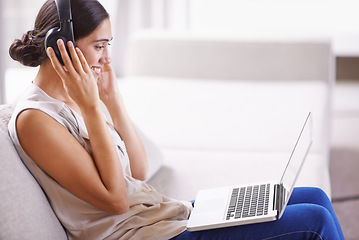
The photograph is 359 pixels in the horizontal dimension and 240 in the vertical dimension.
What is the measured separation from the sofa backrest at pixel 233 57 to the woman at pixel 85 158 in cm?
208

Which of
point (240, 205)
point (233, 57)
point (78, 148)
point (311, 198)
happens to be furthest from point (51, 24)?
point (233, 57)

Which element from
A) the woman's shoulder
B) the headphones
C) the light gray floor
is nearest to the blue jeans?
the woman's shoulder

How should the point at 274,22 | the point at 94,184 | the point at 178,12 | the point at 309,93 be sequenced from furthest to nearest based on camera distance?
the point at 274,22, the point at 178,12, the point at 309,93, the point at 94,184

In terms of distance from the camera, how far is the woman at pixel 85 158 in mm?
1142

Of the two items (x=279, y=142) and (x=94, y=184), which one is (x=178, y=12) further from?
(x=94, y=184)

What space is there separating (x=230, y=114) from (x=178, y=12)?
2779mm

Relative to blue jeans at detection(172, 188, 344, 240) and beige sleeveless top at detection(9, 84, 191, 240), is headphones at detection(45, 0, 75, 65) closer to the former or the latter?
beige sleeveless top at detection(9, 84, 191, 240)

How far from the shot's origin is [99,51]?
1.28 metres

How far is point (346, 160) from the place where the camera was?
3.16 meters

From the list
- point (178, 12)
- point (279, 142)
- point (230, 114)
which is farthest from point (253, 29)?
point (279, 142)

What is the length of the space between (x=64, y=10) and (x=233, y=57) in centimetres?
226

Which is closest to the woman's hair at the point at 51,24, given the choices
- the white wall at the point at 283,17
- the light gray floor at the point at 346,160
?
the light gray floor at the point at 346,160

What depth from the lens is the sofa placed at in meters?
1.17

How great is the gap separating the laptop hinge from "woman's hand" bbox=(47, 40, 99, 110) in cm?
48
